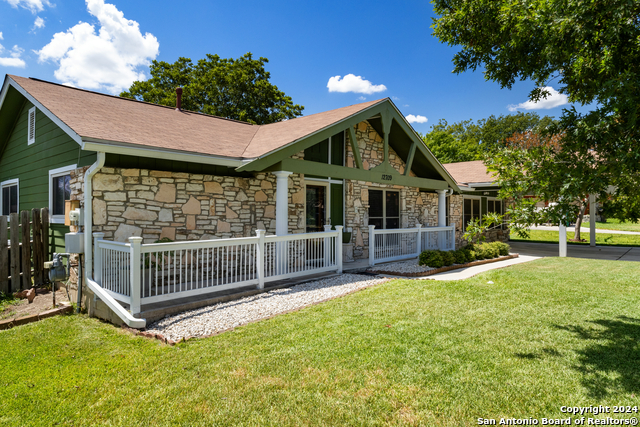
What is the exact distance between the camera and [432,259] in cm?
954

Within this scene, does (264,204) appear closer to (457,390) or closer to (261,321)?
(261,321)

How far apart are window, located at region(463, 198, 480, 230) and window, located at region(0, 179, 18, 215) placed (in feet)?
55.7

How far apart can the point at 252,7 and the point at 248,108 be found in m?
13.5

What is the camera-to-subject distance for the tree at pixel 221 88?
2545 centimetres

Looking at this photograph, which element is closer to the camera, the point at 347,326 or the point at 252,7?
the point at 347,326

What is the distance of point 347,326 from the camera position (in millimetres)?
4812

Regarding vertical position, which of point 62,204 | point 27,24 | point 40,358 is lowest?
point 40,358

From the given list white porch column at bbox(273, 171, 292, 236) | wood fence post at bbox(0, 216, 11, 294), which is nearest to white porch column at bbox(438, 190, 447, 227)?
white porch column at bbox(273, 171, 292, 236)

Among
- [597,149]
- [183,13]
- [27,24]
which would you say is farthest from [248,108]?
[597,149]

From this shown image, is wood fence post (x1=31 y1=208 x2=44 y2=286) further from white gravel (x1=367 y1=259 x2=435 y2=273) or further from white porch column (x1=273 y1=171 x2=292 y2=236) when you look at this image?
white gravel (x1=367 y1=259 x2=435 y2=273)

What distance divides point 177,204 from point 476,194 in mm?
14626

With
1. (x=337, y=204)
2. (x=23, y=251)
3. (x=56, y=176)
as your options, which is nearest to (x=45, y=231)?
(x=23, y=251)

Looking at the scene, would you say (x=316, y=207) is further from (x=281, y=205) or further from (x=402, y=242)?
(x=402, y=242)

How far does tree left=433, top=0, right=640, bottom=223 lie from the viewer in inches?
127
